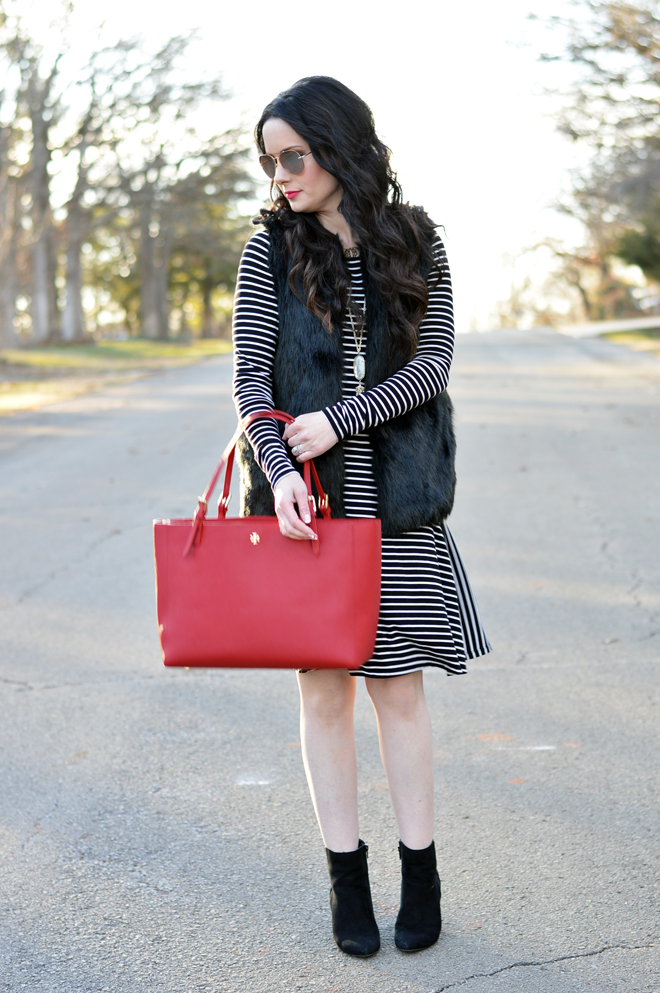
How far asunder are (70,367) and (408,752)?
82.5ft

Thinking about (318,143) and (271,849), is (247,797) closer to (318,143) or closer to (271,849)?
(271,849)

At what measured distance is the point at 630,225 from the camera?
41188 mm

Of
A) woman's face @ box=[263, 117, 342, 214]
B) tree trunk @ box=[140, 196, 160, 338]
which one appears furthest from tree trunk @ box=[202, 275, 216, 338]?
woman's face @ box=[263, 117, 342, 214]

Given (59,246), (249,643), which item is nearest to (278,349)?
(249,643)

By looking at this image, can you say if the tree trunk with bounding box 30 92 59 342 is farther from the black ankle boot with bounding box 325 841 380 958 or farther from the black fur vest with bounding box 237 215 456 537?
the black ankle boot with bounding box 325 841 380 958

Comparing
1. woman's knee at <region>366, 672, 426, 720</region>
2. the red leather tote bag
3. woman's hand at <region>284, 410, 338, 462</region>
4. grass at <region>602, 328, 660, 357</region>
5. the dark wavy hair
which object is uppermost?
the dark wavy hair

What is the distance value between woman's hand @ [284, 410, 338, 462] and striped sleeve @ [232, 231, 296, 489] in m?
0.09

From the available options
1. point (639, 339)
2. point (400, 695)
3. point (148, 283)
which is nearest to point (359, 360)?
point (400, 695)

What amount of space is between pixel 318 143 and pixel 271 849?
6.20ft

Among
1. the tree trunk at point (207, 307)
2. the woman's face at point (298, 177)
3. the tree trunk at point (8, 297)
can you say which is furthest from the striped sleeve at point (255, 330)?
the tree trunk at point (207, 307)

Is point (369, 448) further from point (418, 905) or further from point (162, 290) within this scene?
point (162, 290)

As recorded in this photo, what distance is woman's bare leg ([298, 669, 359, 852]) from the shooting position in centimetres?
244

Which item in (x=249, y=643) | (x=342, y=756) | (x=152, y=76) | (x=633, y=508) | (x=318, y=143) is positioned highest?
(x=152, y=76)

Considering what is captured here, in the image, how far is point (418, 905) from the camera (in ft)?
8.06
